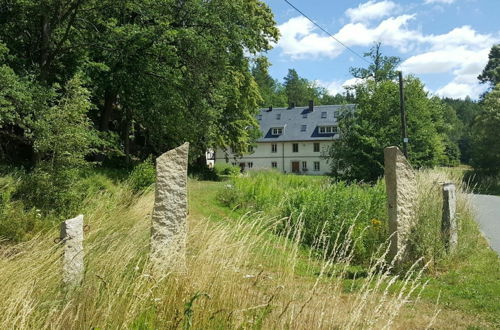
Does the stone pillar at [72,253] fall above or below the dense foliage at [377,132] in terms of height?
below

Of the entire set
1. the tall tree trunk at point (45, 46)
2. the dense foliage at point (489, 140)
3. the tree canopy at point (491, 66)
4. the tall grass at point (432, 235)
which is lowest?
the tall grass at point (432, 235)

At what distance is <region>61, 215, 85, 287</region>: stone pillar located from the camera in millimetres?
3921

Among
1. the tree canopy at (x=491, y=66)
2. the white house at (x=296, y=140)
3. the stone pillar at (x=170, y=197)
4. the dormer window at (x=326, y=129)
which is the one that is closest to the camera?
the stone pillar at (x=170, y=197)

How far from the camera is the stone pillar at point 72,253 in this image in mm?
3921

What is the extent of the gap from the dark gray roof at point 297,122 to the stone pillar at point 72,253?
5587 centimetres

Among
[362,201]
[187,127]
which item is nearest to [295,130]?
[187,127]

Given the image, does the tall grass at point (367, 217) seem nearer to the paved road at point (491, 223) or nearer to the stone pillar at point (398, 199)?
the stone pillar at point (398, 199)

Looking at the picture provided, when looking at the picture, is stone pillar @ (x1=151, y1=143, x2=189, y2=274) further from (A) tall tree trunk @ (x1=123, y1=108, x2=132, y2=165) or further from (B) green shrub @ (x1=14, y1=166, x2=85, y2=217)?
(A) tall tree trunk @ (x1=123, y1=108, x2=132, y2=165)

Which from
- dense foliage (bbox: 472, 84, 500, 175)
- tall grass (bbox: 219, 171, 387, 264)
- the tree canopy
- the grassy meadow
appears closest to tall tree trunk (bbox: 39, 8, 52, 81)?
tall grass (bbox: 219, 171, 387, 264)

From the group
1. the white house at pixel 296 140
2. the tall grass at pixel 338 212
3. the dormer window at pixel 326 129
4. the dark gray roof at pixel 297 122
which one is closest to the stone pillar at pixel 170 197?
the tall grass at pixel 338 212

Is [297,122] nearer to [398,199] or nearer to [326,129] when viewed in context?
[326,129]

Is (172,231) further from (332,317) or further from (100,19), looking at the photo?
(100,19)

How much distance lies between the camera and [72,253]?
4133 mm

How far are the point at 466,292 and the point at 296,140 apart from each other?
5425 cm
